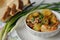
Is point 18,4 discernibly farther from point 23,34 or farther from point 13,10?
point 23,34

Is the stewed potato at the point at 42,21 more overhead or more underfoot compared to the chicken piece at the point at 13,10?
more underfoot

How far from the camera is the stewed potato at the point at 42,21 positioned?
0.73 m

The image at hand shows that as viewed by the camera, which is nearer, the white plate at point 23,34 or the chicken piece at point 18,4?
the white plate at point 23,34

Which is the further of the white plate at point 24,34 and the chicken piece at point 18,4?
the chicken piece at point 18,4

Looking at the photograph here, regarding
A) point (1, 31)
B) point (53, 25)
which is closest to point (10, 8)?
point (1, 31)

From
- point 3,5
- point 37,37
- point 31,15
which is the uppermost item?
point 3,5

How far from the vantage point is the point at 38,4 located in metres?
0.93

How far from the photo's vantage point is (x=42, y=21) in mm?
758

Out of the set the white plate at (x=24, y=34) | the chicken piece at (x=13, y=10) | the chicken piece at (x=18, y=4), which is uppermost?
the chicken piece at (x=18, y=4)

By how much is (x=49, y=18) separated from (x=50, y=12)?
37 mm

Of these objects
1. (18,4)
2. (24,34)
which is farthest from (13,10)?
(24,34)

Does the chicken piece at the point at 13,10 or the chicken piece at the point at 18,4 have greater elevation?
the chicken piece at the point at 18,4

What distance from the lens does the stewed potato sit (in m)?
0.73

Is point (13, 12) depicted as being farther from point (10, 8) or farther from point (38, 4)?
point (38, 4)
